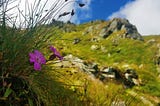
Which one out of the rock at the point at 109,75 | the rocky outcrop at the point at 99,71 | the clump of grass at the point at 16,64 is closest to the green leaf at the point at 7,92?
the clump of grass at the point at 16,64

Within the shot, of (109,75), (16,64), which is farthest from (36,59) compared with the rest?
(109,75)

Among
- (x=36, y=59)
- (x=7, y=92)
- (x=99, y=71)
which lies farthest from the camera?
(x=99, y=71)

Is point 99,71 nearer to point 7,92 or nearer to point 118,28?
point 7,92

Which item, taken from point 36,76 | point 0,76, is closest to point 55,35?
point 36,76

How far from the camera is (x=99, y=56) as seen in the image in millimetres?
77750

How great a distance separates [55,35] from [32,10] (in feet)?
1.62

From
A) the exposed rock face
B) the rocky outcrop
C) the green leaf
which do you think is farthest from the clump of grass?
the exposed rock face

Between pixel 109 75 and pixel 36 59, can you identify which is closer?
pixel 36 59

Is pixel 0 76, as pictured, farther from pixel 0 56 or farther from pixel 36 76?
pixel 36 76

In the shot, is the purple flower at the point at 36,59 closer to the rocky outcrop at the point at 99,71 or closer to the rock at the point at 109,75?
the rocky outcrop at the point at 99,71

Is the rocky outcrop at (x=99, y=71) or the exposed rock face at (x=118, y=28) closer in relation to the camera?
A: the rocky outcrop at (x=99, y=71)

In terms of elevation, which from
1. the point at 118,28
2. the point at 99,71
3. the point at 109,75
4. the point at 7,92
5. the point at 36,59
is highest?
the point at 118,28

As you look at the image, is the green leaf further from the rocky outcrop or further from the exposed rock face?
A: the exposed rock face

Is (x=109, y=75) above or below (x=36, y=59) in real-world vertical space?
below
